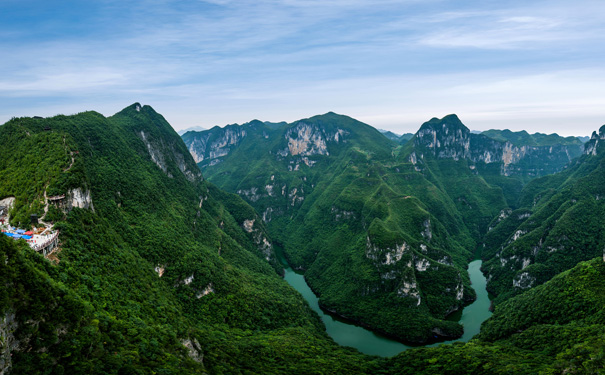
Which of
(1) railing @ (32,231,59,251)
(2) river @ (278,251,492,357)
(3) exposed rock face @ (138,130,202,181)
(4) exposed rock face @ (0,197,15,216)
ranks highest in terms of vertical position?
(3) exposed rock face @ (138,130,202,181)

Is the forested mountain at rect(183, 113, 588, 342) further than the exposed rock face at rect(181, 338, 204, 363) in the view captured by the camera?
Yes

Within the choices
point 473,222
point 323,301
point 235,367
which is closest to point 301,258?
point 323,301

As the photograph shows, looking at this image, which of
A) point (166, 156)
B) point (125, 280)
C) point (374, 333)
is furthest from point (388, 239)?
point (166, 156)

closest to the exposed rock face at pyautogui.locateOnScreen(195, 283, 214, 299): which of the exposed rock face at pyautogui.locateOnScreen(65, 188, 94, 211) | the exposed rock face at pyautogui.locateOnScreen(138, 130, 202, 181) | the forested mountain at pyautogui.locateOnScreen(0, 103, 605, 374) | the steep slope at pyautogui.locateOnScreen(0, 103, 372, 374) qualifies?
the steep slope at pyautogui.locateOnScreen(0, 103, 372, 374)

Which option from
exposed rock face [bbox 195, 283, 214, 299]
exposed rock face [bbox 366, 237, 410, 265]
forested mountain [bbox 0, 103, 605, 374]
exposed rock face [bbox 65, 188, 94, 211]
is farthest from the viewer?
exposed rock face [bbox 366, 237, 410, 265]

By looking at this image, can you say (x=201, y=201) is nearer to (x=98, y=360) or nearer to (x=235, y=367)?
(x=235, y=367)

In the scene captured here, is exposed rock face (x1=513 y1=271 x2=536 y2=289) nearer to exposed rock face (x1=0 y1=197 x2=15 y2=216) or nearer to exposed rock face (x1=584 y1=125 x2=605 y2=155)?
exposed rock face (x1=0 y1=197 x2=15 y2=216)

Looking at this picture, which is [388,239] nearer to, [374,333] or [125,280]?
[374,333]
